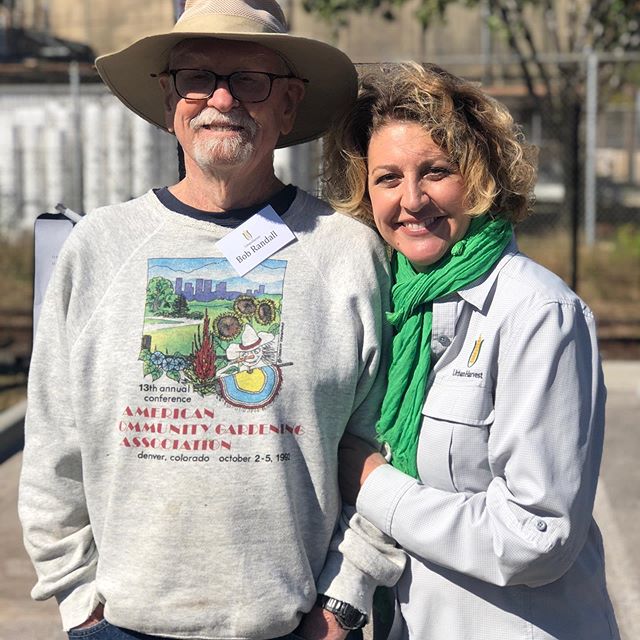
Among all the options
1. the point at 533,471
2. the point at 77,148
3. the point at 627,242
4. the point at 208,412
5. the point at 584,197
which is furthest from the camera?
the point at 584,197

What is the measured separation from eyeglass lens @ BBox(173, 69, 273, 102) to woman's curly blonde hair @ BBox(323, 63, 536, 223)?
8.4 inches

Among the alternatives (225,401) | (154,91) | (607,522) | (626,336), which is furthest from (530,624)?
(626,336)

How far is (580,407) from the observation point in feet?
6.66

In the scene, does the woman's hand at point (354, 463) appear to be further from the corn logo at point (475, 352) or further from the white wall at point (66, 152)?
the white wall at point (66, 152)

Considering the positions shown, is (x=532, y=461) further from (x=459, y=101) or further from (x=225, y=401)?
(x=459, y=101)

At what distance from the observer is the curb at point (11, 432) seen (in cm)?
614

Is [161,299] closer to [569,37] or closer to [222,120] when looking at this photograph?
[222,120]

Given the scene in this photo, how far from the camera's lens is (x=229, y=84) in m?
2.22

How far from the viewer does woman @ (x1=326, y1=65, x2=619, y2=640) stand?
6.66 feet

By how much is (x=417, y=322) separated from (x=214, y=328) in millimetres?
410

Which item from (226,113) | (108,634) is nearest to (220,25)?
(226,113)

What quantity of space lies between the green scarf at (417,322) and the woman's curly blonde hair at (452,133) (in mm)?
64

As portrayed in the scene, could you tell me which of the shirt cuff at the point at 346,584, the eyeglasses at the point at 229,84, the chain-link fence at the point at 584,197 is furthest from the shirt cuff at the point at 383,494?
the chain-link fence at the point at 584,197

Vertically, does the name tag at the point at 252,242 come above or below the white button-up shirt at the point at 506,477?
above
